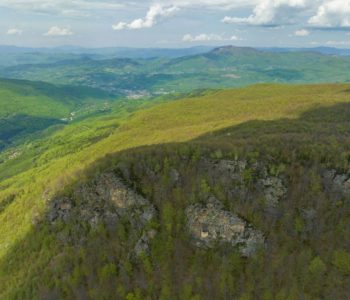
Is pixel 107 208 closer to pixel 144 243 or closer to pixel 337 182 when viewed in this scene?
pixel 144 243

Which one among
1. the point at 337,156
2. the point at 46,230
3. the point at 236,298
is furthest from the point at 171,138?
the point at 236,298

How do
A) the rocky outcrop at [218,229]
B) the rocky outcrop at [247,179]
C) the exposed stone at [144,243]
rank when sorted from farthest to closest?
the rocky outcrop at [247,179] → the exposed stone at [144,243] → the rocky outcrop at [218,229]

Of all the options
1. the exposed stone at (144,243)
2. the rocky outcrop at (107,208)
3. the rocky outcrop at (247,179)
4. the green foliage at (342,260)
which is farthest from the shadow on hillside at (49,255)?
the green foliage at (342,260)

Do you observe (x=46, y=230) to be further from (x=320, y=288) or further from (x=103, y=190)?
(x=320, y=288)

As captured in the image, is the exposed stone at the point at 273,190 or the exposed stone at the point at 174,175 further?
the exposed stone at the point at 174,175

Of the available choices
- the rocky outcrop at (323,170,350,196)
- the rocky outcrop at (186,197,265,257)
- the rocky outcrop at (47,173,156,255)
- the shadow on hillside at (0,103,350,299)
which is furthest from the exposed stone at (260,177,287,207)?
the rocky outcrop at (47,173,156,255)

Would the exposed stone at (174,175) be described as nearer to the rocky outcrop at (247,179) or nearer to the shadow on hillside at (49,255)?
the rocky outcrop at (247,179)

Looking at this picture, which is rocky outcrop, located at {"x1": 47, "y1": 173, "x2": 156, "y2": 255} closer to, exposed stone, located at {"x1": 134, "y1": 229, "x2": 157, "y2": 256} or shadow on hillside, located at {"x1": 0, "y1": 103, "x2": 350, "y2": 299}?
exposed stone, located at {"x1": 134, "y1": 229, "x2": 157, "y2": 256}
